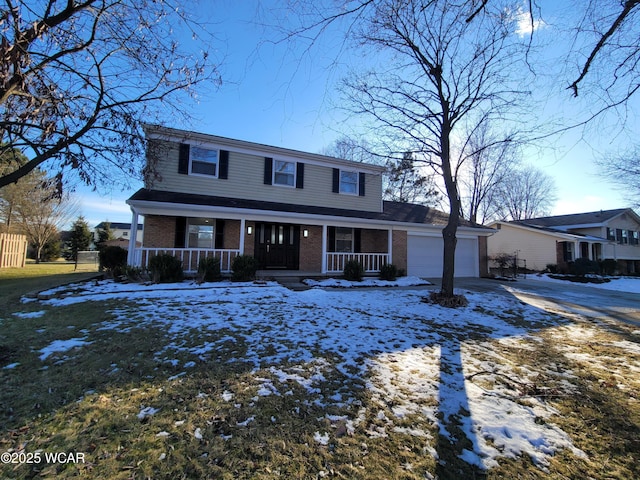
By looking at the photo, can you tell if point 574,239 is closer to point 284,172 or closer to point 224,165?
point 284,172

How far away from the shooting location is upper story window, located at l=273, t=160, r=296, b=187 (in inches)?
506

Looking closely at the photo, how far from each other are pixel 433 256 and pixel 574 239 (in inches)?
Result: 546

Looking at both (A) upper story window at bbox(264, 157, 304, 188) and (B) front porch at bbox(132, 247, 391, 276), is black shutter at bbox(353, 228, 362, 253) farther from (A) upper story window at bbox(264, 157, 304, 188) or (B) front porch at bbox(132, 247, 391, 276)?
(A) upper story window at bbox(264, 157, 304, 188)

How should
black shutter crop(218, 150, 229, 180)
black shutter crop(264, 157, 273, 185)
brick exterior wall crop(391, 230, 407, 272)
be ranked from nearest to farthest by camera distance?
black shutter crop(218, 150, 229, 180)
black shutter crop(264, 157, 273, 185)
brick exterior wall crop(391, 230, 407, 272)

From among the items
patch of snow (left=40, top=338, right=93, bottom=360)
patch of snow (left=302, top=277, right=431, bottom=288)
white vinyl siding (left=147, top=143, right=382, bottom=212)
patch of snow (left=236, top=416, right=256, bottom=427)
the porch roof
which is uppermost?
white vinyl siding (left=147, top=143, right=382, bottom=212)

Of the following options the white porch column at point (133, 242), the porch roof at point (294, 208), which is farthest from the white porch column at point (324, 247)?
the white porch column at point (133, 242)

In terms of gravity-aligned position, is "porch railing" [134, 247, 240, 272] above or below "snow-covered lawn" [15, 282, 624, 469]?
above

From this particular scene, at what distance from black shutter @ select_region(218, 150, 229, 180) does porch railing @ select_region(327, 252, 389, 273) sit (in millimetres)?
5365

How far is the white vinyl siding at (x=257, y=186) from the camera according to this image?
1116cm

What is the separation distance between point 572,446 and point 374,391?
1.54 m

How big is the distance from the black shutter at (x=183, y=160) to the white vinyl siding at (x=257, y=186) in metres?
0.15

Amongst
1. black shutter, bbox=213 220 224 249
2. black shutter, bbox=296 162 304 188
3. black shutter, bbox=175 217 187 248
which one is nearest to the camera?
black shutter, bbox=175 217 187 248

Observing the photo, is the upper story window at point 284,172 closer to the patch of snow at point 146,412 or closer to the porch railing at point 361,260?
the porch railing at point 361,260

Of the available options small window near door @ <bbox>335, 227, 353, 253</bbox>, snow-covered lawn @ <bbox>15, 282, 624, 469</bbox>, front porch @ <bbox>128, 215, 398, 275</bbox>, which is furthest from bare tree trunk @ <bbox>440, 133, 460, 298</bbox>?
small window near door @ <bbox>335, 227, 353, 253</bbox>
